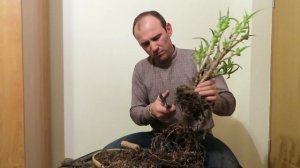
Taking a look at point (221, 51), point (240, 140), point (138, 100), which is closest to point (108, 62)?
point (138, 100)

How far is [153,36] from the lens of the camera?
1370 mm

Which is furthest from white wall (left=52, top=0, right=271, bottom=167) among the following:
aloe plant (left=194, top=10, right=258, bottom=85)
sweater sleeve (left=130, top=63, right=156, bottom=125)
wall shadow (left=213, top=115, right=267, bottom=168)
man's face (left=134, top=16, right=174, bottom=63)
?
aloe plant (left=194, top=10, right=258, bottom=85)

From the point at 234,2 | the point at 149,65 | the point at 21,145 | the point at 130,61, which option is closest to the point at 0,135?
the point at 21,145

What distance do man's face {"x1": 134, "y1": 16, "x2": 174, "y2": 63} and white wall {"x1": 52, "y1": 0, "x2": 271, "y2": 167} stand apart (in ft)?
1.77

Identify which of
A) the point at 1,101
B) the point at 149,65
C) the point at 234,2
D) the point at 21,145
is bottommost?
the point at 21,145

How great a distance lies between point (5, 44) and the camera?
4.50 feet

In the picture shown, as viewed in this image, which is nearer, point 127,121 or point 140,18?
point 140,18

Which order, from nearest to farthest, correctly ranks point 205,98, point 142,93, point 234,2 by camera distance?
point 205,98, point 142,93, point 234,2

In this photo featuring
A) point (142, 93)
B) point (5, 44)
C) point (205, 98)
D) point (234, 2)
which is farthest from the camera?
point (234, 2)

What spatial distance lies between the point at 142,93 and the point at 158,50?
22 cm

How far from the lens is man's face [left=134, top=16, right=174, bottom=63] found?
1371 mm

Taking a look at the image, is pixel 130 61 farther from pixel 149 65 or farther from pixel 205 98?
pixel 205 98

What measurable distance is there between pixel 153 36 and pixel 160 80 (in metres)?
0.20

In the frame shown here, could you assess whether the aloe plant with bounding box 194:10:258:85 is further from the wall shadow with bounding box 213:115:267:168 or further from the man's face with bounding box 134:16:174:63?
the wall shadow with bounding box 213:115:267:168
